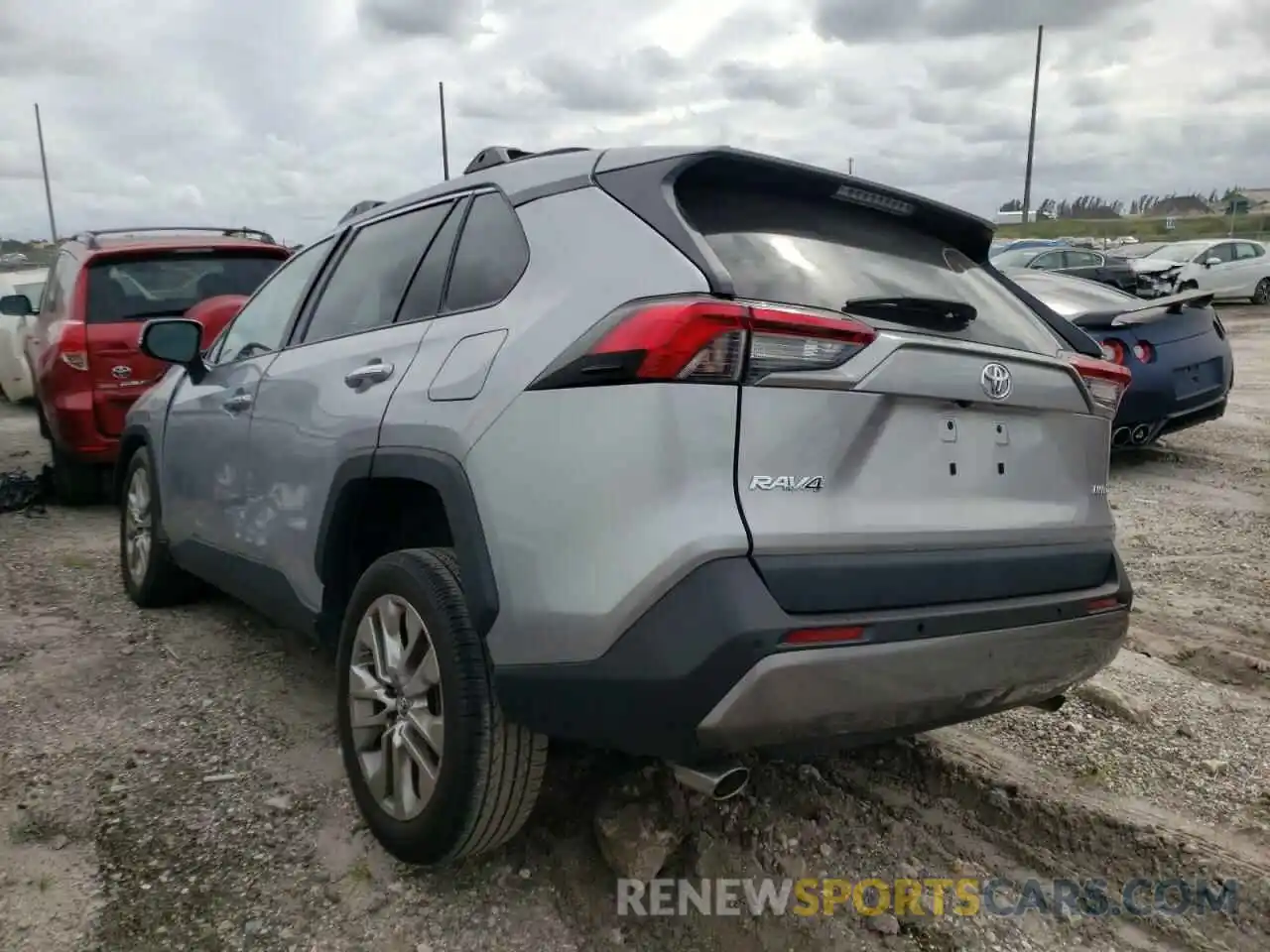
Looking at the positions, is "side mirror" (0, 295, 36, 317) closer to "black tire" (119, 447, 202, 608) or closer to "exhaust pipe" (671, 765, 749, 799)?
"black tire" (119, 447, 202, 608)

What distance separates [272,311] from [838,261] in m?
2.39

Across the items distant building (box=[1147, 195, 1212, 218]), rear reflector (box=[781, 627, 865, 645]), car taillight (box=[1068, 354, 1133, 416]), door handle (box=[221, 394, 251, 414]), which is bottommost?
rear reflector (box=[781, 627, 865, 645])

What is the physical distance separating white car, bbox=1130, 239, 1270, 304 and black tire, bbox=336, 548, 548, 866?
2337 cm

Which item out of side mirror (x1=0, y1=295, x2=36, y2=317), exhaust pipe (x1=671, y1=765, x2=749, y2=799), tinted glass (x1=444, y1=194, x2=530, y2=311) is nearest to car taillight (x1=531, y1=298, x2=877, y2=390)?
tinted glass (x1=444, y1=194, x2=530, y2=311)

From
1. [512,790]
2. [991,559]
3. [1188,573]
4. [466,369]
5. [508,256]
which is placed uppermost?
[508,256]

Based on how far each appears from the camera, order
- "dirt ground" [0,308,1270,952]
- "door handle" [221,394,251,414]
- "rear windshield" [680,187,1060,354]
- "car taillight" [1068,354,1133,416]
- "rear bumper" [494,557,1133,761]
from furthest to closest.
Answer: "door handle" [221,394,251,414] → "car taillight" [1068,354,1133,416] → "dirt ground" [0,308,1270,952] → "rear windshield" [680,187,1060,354] → "rear bumper" [494,557,1133,761]

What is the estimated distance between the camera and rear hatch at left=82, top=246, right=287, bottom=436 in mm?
6395

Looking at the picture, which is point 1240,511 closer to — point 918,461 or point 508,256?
point 918,461

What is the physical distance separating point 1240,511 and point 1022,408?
4.57 m

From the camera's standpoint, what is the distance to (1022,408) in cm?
249

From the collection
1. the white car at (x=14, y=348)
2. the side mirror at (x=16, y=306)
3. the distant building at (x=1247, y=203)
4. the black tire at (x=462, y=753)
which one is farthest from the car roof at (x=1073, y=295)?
the distant building at (x=1247, y=203)

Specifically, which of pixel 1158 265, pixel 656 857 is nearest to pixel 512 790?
pixel 656 857

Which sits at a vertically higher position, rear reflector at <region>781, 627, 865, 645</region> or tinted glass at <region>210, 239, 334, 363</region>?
tinted glass at <region>210, 239, 334, 363</region>

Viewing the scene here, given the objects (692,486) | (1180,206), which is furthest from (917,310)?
(1180,206)
